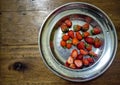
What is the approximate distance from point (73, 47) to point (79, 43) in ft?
0.10

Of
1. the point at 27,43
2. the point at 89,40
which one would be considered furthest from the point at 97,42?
the point at 27,43

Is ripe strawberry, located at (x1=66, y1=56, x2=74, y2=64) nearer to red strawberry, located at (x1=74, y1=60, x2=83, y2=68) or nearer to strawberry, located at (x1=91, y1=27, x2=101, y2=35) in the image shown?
red strawberry, located at (x1=74, y1=60, x2=83, y2=68)

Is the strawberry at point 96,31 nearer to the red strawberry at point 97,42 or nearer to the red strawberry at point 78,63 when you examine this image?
the red strawberry at point 97,42

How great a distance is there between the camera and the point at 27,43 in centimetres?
101

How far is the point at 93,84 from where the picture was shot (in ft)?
3.23

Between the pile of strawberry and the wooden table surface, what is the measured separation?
0.08 meters

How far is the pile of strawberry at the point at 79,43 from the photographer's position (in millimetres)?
995

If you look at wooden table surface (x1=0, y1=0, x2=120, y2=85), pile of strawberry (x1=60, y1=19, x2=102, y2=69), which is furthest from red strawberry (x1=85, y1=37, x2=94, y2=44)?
wooden table surface (x1=0, y1=0, x2=120, y2=85)

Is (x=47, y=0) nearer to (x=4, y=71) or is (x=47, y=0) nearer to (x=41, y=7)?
(x=41, y=7)

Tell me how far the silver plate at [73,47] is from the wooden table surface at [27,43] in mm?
27

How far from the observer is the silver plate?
98cm

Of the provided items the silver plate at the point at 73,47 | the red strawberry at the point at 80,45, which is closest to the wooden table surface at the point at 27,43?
the silver plate at the point at 73,47

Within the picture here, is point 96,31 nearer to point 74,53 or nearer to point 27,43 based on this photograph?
point 74,53

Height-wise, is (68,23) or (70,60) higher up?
(68,23)
